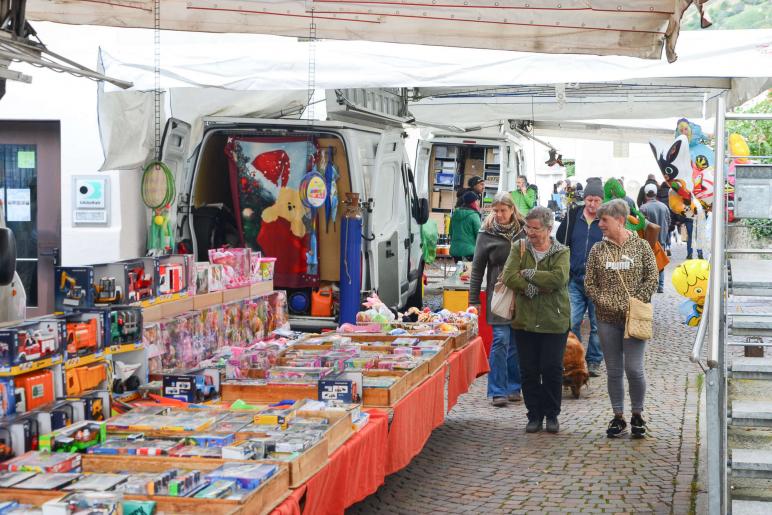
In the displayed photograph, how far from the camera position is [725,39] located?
880 cm

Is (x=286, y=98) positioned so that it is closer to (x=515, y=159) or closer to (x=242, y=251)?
(x=242, y=251)

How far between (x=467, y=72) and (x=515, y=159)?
13.7 metres

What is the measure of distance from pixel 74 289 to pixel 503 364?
14.0 ft

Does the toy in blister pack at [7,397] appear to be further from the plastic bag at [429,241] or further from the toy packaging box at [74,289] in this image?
the plastic bag at [429,241]

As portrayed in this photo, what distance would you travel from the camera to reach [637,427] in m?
7.73

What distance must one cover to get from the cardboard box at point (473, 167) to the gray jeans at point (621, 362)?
14067mm

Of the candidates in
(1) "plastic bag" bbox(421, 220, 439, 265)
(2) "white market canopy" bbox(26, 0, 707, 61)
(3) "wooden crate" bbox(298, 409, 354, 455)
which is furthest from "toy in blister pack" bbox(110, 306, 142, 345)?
(1) "plastic bag" bbox(421, 220, 439, 265)

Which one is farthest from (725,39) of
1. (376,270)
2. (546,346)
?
(376,270)

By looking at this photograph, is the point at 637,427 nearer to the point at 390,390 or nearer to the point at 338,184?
the point at 390,390

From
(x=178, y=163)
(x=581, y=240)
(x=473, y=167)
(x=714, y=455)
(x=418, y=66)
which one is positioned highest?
(x=418, y=66)

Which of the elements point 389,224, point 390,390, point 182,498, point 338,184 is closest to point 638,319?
point 390,390

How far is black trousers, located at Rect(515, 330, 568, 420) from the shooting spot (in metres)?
7.72

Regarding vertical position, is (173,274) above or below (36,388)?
above

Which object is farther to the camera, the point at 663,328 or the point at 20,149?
the point at 663,328
